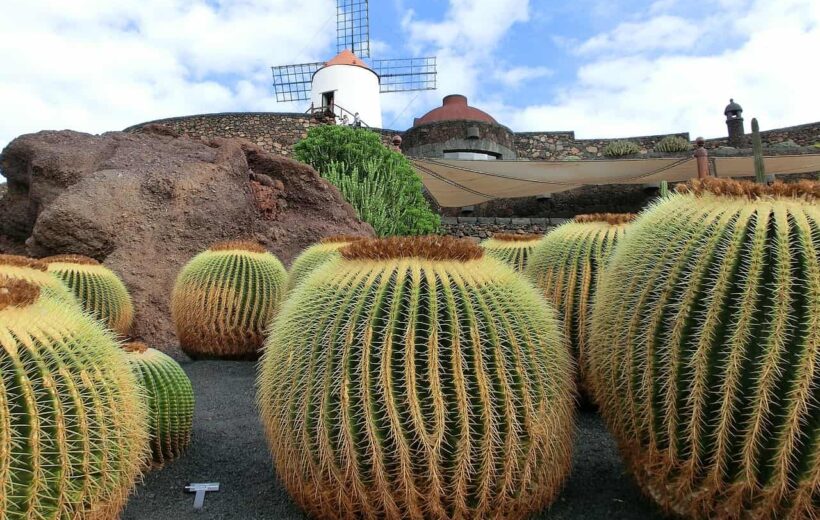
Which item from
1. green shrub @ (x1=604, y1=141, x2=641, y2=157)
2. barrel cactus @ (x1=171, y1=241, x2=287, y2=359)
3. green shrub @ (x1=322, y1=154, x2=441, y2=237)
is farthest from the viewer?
green shrub @ (x1=604, y1=141, x2=641, y2=157)

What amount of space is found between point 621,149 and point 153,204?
56.2 feet

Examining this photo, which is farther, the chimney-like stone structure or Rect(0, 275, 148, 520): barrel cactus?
the chimney-like stone structure

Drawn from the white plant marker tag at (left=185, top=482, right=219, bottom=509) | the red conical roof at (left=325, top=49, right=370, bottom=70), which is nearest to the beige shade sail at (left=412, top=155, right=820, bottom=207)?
the white plant marker tag at (left=185, top=482, right=219, bottom=509)

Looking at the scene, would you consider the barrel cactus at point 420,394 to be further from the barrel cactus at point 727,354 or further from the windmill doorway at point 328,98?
the windmill doorway at point 328,98

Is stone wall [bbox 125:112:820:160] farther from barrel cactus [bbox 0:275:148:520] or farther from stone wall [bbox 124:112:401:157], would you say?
barrel cactus [bbox 0:275:148:520]

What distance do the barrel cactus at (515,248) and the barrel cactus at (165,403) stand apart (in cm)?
211

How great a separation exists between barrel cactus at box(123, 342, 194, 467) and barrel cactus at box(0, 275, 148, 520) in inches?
34.8

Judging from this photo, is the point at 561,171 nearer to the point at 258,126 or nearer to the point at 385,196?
the point at 385,196

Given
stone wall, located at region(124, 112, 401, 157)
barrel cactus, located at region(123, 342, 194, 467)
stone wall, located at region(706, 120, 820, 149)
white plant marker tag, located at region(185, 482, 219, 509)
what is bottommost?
white plant marker tag, located at region(185, 482, 219, 509)

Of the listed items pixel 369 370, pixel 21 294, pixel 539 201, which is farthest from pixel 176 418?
pixel 539 201

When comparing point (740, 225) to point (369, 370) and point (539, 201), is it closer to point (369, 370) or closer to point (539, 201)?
point (369, 370)

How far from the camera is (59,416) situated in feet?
5.82

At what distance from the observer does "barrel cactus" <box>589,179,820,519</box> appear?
1748mm

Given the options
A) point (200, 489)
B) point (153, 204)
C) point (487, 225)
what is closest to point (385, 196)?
point (487, 225)
